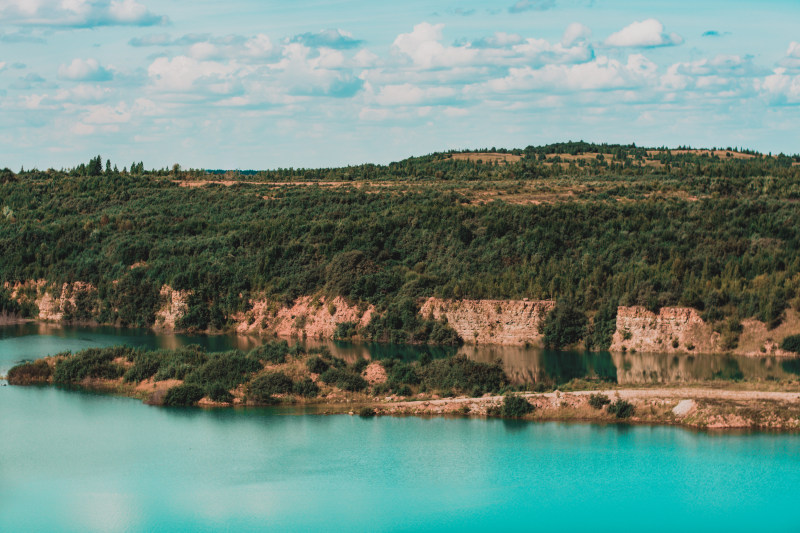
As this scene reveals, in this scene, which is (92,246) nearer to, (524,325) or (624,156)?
(524,325)

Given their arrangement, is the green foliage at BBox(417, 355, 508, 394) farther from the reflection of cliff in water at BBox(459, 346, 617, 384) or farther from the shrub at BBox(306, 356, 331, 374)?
the shrub at BBox(306, 356, 331, 374)

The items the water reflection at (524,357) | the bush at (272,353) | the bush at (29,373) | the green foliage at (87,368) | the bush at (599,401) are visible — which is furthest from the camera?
the bush at (29,373)

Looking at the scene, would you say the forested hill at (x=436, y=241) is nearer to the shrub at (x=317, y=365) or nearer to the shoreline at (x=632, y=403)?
the shoreline at (x=632, y=403)

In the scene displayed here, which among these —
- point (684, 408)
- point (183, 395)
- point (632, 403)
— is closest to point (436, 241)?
point (183, 395)

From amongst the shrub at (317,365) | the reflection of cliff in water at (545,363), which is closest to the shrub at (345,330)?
the reflection of cliff in water at (545,363)

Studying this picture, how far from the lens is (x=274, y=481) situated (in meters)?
37.2

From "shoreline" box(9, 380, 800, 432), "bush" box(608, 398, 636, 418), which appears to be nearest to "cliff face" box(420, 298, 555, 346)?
"shoreline" box(9, 380, 800, 432)

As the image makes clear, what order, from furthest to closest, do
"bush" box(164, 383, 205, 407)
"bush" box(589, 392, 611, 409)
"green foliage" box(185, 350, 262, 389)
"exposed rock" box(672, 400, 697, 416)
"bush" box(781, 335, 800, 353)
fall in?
"bush" box(781, 335, 800, 353), "green foliage" box(185, 350, 262, 389), "bush" box(164, 383, 205, 407), "bush" box(589, 392, 611, 409), "exposed rock" box(672, 400, 697, 416)

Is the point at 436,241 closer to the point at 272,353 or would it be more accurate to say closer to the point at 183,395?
the point at 272,353

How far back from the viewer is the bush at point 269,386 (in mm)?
48750

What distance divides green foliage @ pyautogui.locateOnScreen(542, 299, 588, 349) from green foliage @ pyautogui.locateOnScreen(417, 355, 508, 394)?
47.1 ft

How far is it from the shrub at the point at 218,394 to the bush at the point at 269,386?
1.08 metres

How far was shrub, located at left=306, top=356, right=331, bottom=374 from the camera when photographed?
5059cm

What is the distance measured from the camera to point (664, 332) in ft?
205
